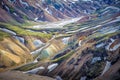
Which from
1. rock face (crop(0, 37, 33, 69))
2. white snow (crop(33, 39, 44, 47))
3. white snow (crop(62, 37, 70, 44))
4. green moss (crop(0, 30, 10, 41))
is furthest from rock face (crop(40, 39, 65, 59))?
green moss (crop(0, 30, 10, 41))

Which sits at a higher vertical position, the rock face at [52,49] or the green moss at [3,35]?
the green moss at [3,35]

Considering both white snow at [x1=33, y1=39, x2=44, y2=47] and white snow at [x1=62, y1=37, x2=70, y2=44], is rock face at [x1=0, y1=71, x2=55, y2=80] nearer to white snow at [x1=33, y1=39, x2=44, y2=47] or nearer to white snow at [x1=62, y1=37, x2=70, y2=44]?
white snow at [x1=33, y1=39, x2=44, y2=47]

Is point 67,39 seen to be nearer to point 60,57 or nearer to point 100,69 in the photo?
point 60,57

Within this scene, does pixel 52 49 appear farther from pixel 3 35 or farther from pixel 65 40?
pixel 3 35

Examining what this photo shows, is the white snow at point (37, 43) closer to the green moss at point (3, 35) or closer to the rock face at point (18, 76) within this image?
the green moss at point (3, 35)

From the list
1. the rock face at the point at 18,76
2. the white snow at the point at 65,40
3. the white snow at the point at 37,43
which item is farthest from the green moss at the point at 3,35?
the rock face at the point at 18,76

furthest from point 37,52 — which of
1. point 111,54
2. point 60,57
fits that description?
point 111,54

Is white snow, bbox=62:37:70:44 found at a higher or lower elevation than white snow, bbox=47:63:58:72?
lower

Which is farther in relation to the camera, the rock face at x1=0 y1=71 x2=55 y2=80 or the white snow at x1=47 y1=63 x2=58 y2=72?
the white snow at x1=47 y1=63 x2=58 y2=72

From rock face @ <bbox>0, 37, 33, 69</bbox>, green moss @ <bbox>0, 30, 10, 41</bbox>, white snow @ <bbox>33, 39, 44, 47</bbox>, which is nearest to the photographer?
rock face @ <bbox>0, 37, 33, 69</bbox>
